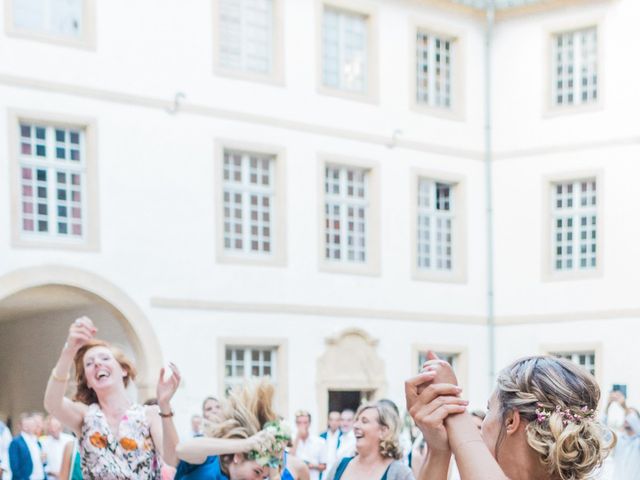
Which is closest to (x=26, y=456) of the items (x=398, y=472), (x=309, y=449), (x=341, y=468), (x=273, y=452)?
(x=309, y=449)

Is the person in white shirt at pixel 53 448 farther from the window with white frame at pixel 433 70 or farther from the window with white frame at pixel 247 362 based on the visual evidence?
the window with white frame at pixel 433 70

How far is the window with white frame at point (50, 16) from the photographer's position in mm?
16250

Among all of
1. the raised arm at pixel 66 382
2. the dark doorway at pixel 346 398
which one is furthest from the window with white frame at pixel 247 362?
the raised arm at pixel 66 382

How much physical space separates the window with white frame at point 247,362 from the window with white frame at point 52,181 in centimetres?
349

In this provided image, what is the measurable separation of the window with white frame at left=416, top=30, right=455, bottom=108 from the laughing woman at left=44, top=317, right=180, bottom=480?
16.4 metres

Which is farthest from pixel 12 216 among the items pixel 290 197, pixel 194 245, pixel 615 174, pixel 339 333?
pixel 615 174

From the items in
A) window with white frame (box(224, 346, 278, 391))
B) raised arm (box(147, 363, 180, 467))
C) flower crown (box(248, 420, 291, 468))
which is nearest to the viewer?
flower crown (box(248, 420, 291, 468))

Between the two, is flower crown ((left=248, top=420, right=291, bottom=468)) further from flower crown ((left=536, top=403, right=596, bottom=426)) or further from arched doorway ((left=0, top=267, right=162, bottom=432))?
arched doorway ((left=0, top=267, right=162, bottom=432))

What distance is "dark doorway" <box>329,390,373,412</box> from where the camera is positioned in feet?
65.6

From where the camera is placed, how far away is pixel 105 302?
54.5 feet

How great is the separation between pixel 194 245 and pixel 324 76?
14.5ft

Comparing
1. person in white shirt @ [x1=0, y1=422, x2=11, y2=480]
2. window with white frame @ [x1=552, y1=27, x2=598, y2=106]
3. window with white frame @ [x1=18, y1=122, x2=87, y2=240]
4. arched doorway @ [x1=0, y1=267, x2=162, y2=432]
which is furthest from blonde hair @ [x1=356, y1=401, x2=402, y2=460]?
window with white frame @ [x1=552, y1=27, x2=598, y2=106]

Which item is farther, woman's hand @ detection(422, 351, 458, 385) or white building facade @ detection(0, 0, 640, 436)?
white building facade @ detection(0, 0, 640, 436)

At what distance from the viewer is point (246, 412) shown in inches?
200
